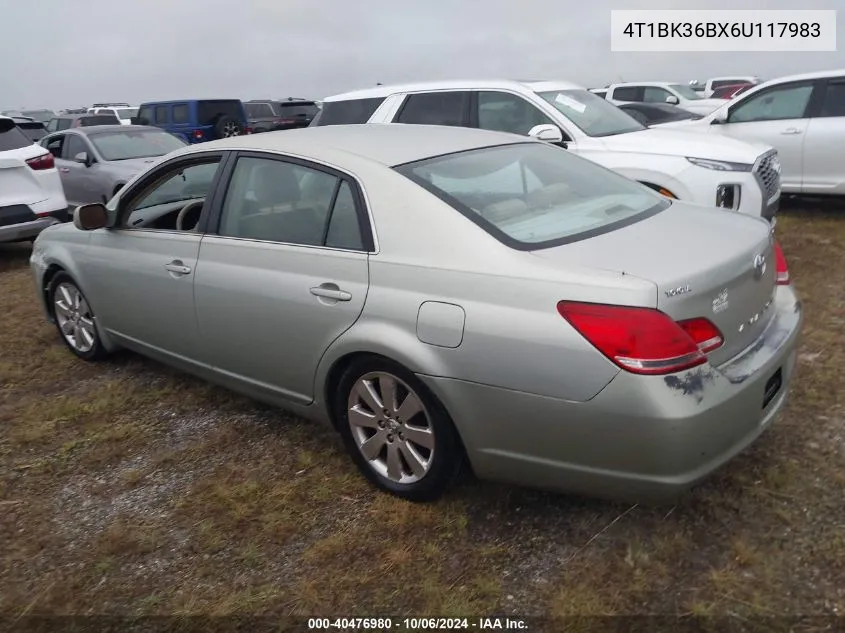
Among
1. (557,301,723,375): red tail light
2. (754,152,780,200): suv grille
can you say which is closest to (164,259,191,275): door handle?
(557,301,723,375): red tail light

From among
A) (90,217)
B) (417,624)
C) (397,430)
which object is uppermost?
(90,217)

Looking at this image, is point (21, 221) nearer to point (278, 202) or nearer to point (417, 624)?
point (278, 202)

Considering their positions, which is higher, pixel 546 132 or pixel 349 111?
pixel 349 111

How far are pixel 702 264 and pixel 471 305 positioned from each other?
0.81 metres

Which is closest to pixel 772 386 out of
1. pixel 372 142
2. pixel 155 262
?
pixel 372 142

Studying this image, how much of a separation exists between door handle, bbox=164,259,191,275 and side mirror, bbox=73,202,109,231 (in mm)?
652

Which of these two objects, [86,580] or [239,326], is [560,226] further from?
[86,580]

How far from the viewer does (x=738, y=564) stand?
261 centimetres

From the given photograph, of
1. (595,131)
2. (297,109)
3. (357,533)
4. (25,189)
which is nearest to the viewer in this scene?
(357,533)

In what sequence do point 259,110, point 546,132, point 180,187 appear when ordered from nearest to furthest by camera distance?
1. point 180,187
2. point 546,132
3. point 259,110

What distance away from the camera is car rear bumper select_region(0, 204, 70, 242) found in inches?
306

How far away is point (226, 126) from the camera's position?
57.9 ft

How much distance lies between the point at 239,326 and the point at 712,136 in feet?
17.0

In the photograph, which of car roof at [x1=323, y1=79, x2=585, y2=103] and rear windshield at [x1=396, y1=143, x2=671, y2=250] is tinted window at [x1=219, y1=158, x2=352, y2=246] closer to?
rear windshield at [x1=396, y1=143, x2=671, y2=250]
